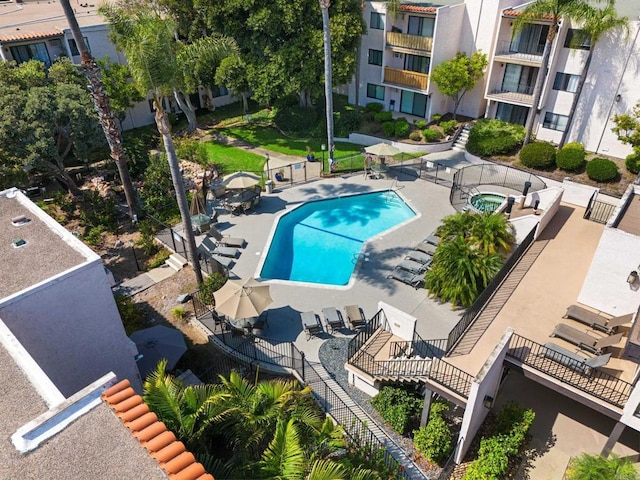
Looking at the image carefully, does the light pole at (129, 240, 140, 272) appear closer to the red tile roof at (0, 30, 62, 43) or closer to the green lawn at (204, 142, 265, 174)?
the green lawn at (204, 142, 265, 174)

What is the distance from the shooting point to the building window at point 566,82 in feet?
109

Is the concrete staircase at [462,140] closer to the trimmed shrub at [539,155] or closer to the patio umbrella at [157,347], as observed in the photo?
the trimmed shrub at [539,155]

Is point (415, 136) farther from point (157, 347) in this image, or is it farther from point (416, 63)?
point (157, 347)

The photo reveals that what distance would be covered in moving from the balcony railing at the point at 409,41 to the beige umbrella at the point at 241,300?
2778cm

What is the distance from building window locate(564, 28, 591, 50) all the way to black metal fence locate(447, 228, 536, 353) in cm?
1866

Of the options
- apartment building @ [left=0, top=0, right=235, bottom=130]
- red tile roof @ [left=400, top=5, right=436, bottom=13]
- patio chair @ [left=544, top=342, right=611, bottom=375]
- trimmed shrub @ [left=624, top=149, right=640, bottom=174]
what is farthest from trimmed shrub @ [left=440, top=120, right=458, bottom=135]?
patio chair @ [left=544, top=342, right=611, bottom=375]

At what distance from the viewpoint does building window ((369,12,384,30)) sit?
4000 cm

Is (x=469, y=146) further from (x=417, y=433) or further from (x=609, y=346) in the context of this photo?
(x=417, y=433)

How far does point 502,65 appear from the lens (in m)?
36.7

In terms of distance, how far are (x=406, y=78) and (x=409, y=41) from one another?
301 cm

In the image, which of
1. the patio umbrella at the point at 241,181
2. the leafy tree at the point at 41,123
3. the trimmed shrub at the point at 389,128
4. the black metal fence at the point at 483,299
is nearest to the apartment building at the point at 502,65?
the trimmed shrub at the point at 389,128

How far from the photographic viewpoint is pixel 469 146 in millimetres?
35656

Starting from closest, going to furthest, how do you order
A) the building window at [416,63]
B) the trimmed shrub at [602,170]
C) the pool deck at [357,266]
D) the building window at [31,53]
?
the pool deck at [357,266], the trimmed shrub at [602,170], the building window at [31,53], the building window at [416,63]

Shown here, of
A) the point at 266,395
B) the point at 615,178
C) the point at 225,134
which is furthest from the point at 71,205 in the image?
the point at 615,178
